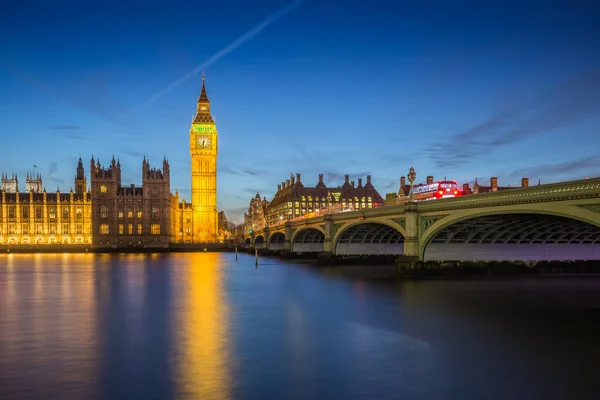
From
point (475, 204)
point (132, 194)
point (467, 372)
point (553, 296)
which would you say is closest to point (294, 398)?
point (467, 372)

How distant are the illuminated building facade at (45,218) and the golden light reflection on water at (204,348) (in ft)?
424

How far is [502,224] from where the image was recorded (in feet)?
135

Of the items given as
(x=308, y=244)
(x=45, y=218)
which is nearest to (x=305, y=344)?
(x=308, y=244)

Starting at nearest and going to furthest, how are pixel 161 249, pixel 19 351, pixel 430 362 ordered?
pixel 430 362 → pixel 19 351 → pixel 161 249

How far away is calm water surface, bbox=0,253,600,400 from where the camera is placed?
15038mm

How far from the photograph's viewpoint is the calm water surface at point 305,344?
49.3ft

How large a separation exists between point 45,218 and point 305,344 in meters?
148

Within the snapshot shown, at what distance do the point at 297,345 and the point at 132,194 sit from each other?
14259 cm

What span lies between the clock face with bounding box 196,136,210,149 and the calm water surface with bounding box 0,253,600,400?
148 metres

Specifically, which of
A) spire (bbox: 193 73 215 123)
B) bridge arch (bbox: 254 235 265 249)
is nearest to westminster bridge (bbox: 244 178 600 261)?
bridge arch (bbox: 254 235 265 249)

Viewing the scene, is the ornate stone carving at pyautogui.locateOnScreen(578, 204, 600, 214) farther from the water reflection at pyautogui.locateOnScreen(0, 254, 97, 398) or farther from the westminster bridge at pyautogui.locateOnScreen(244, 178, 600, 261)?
the water reflection at pyautogui.locateOnScreen(0, 254, 97, 398)

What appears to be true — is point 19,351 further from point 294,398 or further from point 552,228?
point 552,228

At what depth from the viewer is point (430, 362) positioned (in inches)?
708

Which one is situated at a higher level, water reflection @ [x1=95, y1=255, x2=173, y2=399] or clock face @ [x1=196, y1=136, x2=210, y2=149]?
clock face @ [x1=196, y1=136, x2=210, y2=149]
